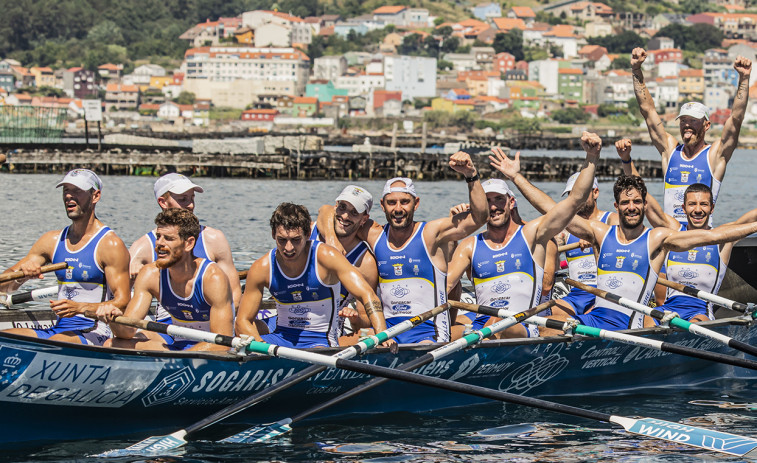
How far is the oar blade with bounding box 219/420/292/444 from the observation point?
9.06 metres

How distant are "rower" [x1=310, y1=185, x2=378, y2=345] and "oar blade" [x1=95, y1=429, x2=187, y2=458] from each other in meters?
2.01

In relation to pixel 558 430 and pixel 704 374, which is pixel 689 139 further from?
pixel 558 430

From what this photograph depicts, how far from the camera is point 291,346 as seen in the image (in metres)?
9.49

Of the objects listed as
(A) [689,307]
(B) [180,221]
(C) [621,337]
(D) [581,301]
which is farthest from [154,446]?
(A) [689,307]

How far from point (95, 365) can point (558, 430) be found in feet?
14.6

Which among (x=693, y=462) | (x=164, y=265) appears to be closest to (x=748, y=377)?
(x=693, y=462)

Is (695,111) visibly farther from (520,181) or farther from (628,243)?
(520,181)

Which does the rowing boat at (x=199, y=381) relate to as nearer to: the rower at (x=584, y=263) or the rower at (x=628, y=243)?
the rower at (x=628, y=243)

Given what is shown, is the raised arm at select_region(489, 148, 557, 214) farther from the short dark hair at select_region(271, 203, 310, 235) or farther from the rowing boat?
the short dark hair at select_region(271, 203, 310, 235)

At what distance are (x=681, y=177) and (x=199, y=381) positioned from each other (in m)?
7.27

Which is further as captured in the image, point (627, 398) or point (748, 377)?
point (748, 377)

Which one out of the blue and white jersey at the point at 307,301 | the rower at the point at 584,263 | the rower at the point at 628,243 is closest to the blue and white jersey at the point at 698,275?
the rower at the point at 584,263

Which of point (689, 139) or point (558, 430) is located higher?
point (689, 139)

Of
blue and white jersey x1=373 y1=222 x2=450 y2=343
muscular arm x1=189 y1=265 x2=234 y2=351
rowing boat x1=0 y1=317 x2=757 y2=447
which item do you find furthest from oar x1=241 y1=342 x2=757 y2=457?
blue and white jersey x1=373 y1=222 x2=450 y2=343
